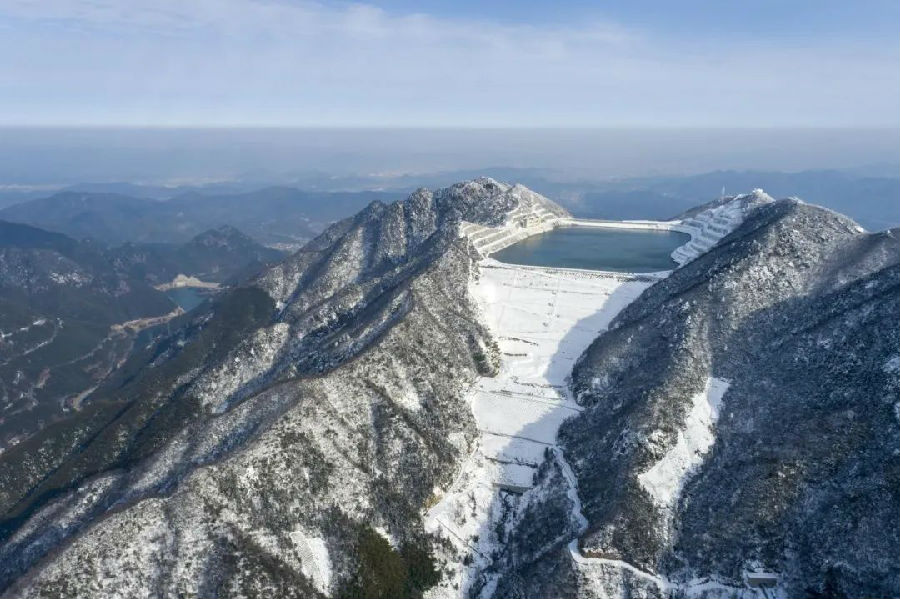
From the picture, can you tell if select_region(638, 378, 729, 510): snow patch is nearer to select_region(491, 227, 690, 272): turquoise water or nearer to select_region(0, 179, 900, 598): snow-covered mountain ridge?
select_region(0, 179, 900, 598): snow-covered mountain ridge

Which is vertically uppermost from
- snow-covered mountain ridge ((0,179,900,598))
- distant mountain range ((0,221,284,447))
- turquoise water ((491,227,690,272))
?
turquoise water ((491,227,690,272))

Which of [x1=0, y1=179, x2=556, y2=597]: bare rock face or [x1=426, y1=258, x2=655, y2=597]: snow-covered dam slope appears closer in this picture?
[x1=0, y1=179, x2=556, y2=597]: bare rock face

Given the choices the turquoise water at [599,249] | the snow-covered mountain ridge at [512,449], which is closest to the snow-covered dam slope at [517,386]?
the snow-covered mountain ridge at [512,449]

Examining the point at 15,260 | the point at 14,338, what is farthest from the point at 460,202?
the point at 15,260

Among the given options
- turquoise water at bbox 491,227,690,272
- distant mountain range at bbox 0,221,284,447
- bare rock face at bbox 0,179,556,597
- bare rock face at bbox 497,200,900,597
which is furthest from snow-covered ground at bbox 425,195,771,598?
distant mountain range at bbox 0,221,284,447

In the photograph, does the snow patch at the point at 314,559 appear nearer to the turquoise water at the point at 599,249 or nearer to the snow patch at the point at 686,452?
the snow patch at the point at 686,452

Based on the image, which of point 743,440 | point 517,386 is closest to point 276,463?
point 517,386

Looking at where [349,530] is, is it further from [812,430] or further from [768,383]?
[768,383]
